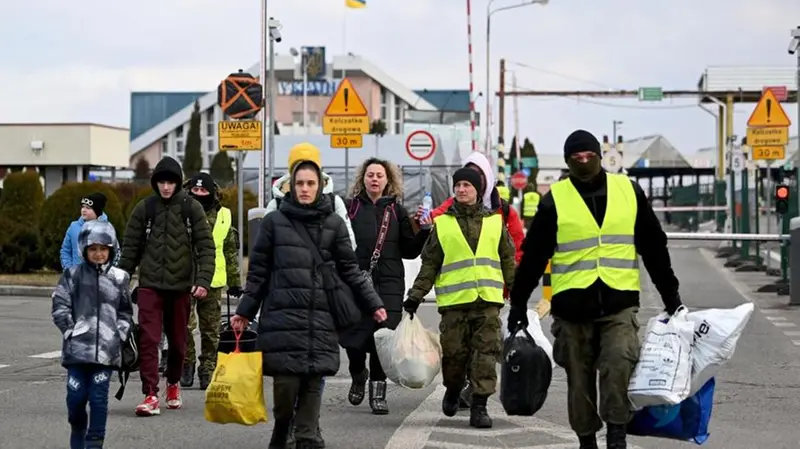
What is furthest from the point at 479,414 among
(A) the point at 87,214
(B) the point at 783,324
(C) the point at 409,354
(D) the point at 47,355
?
(B) the point at 783,324

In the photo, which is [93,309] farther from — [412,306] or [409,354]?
[412,306]

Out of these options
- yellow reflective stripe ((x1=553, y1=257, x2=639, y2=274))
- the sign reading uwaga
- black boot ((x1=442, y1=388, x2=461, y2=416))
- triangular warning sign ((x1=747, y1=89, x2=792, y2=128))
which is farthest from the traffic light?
yellow reflective stripe ((x1=553, y1=257, x2=639, y2=274))

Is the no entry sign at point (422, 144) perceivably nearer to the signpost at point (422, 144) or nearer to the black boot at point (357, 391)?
the signpost at point (422, 144)

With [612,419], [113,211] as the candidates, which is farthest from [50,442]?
[113,211]

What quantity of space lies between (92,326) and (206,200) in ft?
11.7

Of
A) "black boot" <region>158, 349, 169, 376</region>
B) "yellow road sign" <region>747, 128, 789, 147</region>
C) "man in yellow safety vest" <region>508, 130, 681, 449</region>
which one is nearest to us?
"man in yellow safety vest" <region>508, 130, 681, 449</region>

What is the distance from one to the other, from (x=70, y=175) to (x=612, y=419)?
6578 cm

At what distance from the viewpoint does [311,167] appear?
7824mm

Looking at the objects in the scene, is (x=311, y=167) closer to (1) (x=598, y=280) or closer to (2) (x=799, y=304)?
(1) (x=598, y=280)

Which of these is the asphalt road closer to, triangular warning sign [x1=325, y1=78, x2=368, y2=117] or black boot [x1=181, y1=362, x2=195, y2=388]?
black boot [x1=181, y1=362, x2=195, y2=388]

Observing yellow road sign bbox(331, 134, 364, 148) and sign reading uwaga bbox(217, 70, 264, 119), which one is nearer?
sign reading uwaga bbox(217, 70, 264, 119)

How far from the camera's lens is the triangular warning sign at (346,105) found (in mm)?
22609

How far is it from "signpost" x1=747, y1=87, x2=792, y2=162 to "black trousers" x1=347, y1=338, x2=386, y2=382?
16199 mm

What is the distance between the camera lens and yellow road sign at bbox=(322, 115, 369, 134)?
2258 cm
